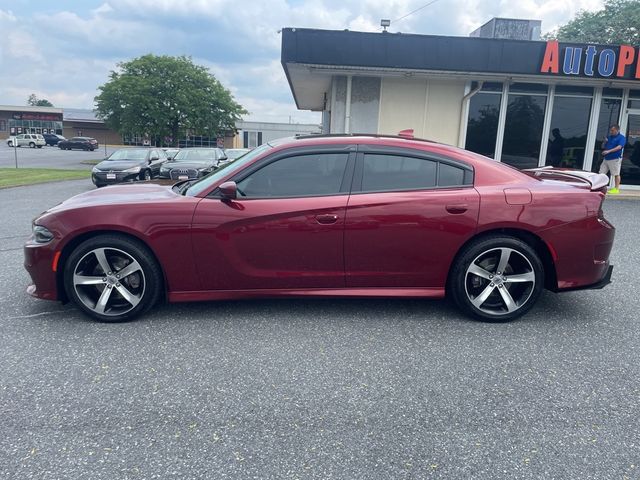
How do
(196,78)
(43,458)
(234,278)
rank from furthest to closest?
(196,78), (234,278), (43,458)

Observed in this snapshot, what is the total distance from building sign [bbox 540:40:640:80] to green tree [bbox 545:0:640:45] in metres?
22.7

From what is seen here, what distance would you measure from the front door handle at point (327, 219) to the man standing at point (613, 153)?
1022 centimetres

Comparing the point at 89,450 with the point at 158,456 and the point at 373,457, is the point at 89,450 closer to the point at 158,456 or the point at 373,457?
the point at 158,456

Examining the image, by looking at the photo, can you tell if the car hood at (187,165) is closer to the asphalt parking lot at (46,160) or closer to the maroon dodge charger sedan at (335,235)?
the maroon dodge charger sedan at (335,235)

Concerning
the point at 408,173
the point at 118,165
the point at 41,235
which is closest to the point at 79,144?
the point at 118,165

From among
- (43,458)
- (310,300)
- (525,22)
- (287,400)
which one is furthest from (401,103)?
(43,458)

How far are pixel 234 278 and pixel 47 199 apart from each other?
10065 mm

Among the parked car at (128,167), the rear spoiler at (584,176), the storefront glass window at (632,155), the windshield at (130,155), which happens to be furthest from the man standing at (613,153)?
the windshield at (130,155)

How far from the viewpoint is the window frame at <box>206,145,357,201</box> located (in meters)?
3.91

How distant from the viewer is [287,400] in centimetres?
282

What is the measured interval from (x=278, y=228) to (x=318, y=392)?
1.42 meters

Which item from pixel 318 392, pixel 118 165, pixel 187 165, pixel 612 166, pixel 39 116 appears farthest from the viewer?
pixel 39 116

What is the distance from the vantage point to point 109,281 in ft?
12.7

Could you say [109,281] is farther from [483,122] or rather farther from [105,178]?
[105,178]
